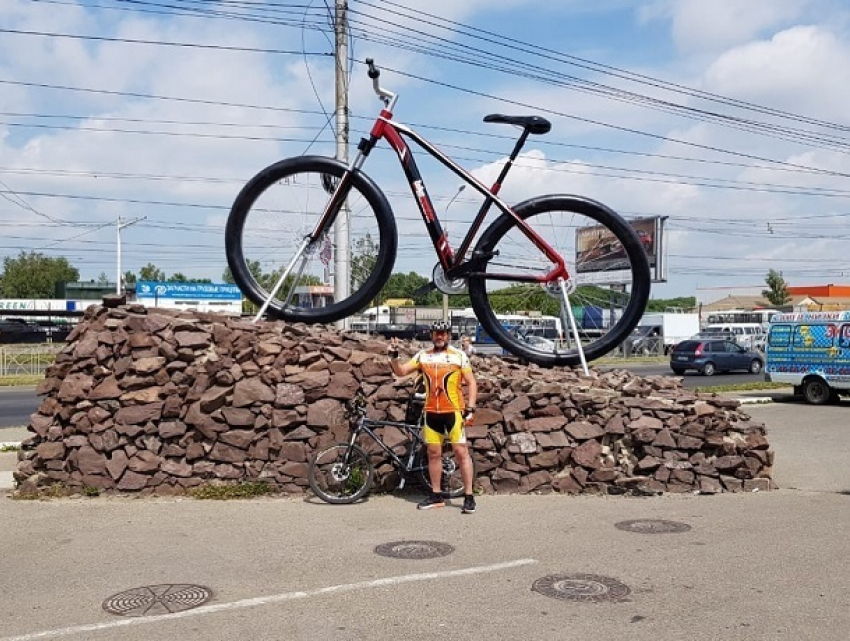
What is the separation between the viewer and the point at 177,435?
8.48 metres

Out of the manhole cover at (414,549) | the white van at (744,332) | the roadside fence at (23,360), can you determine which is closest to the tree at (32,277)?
the roadside fence at (23,360)

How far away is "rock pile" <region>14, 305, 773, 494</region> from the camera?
27.7ft

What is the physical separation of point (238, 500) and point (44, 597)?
294 cm

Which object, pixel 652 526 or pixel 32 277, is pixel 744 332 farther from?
pixel 32 277

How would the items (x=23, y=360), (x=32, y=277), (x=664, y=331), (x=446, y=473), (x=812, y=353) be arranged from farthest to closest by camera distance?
(x=32, y=277)
(x=664, y=331)
(x=23, y=360)
(x=812, y=353)
(x=446, y=473)

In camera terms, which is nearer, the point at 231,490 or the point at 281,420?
the point at 231,490

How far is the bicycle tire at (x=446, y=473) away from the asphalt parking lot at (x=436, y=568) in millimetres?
281

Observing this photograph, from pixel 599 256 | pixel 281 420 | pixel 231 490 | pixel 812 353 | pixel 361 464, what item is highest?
pixel 599 256

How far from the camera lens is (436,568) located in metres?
6.04

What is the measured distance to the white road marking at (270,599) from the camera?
4734 millimetres

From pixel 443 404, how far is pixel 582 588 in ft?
8.76

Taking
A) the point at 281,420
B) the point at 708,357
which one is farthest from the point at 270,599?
the point at 708,357

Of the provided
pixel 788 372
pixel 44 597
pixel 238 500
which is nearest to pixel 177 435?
pixel 238 500

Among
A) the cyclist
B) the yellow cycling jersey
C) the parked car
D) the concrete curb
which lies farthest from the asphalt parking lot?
the parked car
